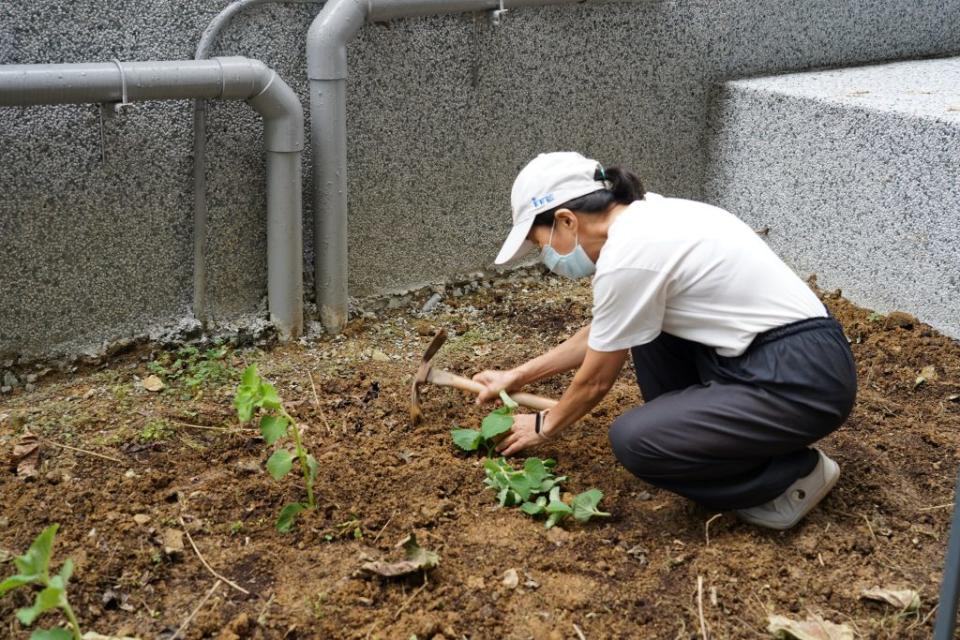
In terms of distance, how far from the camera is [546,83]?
4.73 m

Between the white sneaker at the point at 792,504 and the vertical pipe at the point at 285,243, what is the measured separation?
6.53 ft

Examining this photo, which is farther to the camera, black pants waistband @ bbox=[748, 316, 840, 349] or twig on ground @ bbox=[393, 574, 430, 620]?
black pants waistband @ bbox=[748, 316, 840, 349]

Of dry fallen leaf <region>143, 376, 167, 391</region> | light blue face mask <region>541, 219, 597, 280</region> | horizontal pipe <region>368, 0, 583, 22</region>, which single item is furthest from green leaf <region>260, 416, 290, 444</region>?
horizontal pipe <region>368, 0, 583, 22</region>

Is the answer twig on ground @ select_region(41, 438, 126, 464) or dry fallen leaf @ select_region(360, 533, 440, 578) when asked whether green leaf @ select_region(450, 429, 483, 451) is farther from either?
twig on ground @ select_region(41, 438, 126, 464)

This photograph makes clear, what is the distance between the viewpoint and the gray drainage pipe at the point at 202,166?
380cm

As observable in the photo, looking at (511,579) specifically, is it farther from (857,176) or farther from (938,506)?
(857,176)

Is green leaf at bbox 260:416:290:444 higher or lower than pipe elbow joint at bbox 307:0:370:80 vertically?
lower

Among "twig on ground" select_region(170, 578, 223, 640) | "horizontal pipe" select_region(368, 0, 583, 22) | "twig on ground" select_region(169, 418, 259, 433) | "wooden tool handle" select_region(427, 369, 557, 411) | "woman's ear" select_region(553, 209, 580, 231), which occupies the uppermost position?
"horizontal pipe" select_region(368, 0, 583, 22)

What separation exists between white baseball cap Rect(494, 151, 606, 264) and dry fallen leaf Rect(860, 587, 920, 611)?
1311 millimetres

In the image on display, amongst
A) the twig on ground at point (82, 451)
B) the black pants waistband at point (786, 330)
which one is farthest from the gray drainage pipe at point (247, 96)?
the black pants waistband at point (786, 330)

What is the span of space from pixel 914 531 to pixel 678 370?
2.72ft

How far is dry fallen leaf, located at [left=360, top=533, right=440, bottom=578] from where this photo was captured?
2758 mm

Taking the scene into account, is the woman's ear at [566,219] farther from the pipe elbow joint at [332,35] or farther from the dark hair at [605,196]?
the pipe elbow joint at [332,35]

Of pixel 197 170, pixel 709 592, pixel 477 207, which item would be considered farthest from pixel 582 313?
pixel 709 592
